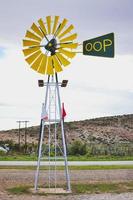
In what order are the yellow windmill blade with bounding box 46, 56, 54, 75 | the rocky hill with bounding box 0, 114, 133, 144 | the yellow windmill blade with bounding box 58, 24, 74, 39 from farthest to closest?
the rocky hill with bounding box 0, 114, 133, 144 → the yellow windmill blade with bounding box 46, 56, 54, 75 → the yellow windmill blade with bounding box 58, 24, 74, 39

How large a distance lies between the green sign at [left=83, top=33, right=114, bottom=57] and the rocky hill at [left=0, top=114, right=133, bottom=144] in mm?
28456

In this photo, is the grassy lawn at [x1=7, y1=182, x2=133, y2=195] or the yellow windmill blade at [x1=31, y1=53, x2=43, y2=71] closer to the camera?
the yellow windmill blade at [x1=31, y1=53, x2=43, y2=71]


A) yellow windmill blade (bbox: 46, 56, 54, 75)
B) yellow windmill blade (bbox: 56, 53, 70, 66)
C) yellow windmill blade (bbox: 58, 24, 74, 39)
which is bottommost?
yellow windmill blade (bbox: 46, 56, 54, 75)

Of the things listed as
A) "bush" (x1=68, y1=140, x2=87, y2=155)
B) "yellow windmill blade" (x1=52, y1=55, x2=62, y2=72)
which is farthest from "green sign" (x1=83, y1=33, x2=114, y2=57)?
"bush" (x1=68, y1=140, x2=87, y2=155)

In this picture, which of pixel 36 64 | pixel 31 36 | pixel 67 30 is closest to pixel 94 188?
pixel 36 64

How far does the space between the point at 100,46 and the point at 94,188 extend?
4845 millimetres

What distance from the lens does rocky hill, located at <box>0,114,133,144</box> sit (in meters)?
48.4

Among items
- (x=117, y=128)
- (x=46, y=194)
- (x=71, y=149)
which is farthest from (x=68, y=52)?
(x=117, y=128)

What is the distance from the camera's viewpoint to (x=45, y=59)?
18.1m

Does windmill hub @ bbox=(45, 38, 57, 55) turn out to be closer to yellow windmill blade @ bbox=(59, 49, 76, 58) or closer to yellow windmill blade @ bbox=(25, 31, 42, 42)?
yellow windmill blade @ bbox=(59, 49, 76, 58)

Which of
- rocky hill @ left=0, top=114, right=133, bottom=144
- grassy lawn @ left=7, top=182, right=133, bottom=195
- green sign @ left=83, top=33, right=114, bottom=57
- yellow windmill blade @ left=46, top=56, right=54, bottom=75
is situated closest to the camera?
green sign @ left=83, top=33, right=114, bottom=57

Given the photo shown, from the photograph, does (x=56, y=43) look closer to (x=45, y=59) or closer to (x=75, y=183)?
(x=45, y=59)

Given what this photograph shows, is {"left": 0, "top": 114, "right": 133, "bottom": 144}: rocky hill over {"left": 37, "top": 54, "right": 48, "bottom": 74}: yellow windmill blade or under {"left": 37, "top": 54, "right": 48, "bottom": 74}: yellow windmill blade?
under

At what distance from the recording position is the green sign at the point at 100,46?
58.4 feet
